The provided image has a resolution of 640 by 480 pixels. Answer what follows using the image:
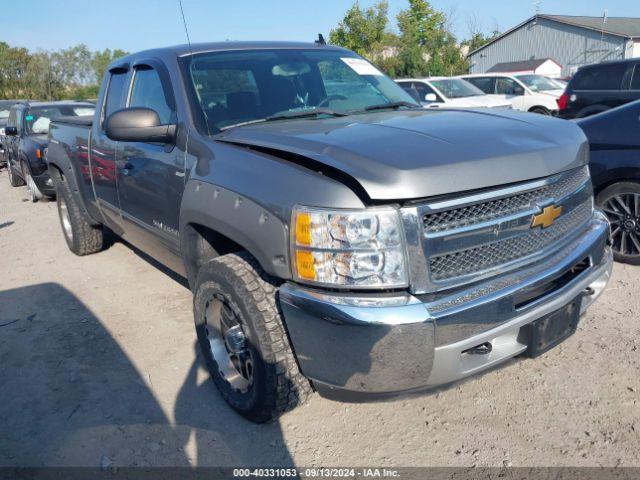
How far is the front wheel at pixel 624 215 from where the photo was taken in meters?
4.45

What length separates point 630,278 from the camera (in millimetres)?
4344

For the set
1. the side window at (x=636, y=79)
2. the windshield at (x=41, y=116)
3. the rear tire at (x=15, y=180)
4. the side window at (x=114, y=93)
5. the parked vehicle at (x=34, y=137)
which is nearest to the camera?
the side window at (x=114, y=93)

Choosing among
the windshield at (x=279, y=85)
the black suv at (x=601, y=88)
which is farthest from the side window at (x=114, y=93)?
the black suv at (x=601, y=88)

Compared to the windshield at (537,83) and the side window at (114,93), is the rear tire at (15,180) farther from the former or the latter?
the windshield at (537,83)

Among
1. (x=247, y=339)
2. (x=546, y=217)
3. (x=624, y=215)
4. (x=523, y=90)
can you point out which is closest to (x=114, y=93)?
(x=247, y=339)

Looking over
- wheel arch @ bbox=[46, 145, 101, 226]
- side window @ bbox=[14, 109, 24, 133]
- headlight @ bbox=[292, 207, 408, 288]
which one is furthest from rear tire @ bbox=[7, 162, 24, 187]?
headlight @ bbox=[292, 207, 408, 288]

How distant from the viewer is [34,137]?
9156 mm

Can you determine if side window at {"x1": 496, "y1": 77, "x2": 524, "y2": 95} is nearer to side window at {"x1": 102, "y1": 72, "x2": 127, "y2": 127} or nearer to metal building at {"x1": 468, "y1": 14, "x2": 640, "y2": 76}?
side window at {"x1": 102, "y1": 72, "x2": 127, "y2": 127}

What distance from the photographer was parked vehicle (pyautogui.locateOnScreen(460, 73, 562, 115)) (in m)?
14.9

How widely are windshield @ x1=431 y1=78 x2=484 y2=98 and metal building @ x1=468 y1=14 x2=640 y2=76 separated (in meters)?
28.3

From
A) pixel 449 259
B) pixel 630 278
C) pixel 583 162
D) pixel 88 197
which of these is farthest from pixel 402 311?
pixel 88 197

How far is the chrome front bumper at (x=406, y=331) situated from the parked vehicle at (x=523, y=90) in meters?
13.4

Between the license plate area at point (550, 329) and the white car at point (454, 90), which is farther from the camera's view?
the white car at point (454, 90)

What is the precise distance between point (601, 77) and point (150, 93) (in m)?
9.50
